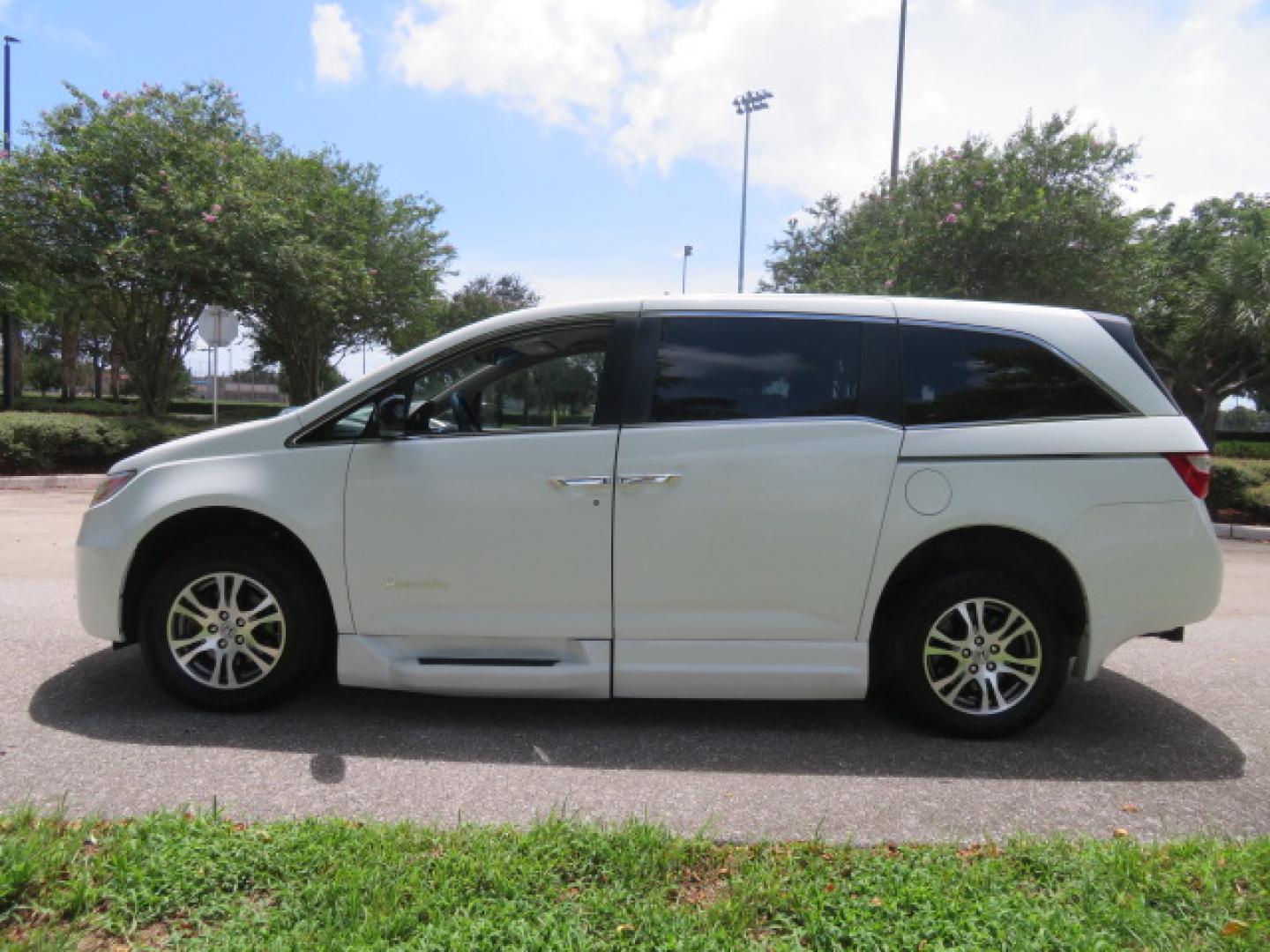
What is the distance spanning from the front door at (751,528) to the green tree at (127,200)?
1637cm

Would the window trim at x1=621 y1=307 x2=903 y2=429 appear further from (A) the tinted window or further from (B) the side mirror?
(B) the side mirror

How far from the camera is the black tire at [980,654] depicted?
381 centimetres

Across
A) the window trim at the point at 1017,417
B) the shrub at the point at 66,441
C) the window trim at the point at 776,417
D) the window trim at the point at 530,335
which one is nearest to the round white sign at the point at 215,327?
the shrub at the point at 66,441

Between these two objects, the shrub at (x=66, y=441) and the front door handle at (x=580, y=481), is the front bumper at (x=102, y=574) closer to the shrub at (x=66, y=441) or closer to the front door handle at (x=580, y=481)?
the front door handle at (x=580, y=481)

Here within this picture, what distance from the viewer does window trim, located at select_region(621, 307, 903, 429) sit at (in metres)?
3.82

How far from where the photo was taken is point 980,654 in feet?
12.6

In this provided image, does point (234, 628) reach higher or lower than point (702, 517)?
lower

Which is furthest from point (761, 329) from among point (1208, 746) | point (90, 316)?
point (90, 316)

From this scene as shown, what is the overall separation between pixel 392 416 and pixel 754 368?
5.18 ft

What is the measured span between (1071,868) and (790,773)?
1105 mm

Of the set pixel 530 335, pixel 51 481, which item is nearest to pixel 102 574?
pixel 530 335

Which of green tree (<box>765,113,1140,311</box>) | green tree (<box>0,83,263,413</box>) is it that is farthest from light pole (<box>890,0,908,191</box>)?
green tree (<box>0,83,263,413</box>)

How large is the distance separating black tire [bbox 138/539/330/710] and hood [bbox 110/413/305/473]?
413 millimetres

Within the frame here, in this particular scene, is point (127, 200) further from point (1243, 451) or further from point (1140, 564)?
point (1243, 451)
